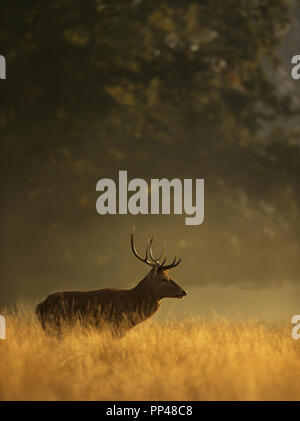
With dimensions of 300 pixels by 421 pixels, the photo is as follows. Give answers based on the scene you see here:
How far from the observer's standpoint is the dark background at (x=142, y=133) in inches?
512

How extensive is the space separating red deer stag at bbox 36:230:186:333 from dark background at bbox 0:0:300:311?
428cm

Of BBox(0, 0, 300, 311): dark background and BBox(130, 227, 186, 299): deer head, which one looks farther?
BBox(0, 0, 300, 311): dark background

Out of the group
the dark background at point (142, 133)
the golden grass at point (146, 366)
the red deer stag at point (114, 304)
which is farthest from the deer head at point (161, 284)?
the dark background at point (142, 133)

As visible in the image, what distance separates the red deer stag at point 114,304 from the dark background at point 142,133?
4282mm

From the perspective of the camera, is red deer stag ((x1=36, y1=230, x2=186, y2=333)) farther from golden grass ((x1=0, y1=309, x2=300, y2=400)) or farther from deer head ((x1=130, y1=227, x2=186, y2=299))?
golden grass ((x1=0, y1=309, x2=300, y2=400))

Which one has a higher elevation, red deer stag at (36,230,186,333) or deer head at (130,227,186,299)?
deer head at (130,227,186,299)

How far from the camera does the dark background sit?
1299 cm

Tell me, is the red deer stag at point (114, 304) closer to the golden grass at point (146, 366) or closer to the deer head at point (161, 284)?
the deer head at point (161, 284)

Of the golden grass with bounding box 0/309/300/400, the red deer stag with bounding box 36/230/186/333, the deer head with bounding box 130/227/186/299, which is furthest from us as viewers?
the deer head with bounding box 130/227/186/299

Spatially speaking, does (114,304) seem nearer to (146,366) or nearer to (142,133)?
(146,366)

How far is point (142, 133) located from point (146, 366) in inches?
298

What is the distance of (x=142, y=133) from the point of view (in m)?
13.1

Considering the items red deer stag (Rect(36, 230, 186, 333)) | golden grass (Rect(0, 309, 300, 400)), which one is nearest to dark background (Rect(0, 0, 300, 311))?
red deer stag (Rect(36, 230, 186, 333))
